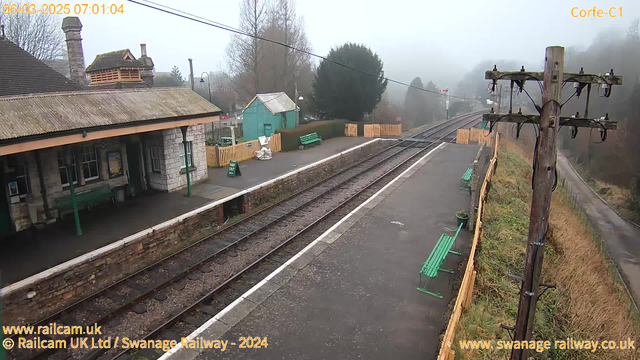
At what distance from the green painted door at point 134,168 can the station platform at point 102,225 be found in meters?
0.58

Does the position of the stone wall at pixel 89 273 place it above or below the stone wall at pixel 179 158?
below

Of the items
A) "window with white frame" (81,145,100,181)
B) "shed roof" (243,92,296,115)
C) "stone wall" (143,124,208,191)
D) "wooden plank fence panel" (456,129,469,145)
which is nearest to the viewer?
"window with white frame" (81,145,100,181)

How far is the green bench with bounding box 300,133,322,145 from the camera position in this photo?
982 inches

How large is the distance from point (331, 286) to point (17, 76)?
1353 centimetres

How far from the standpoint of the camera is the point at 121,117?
36.8 ft

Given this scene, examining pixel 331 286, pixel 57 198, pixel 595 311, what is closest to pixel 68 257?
pixel 57 198

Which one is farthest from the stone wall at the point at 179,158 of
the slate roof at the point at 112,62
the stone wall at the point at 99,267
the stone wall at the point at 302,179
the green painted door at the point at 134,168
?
the slate roof at the point at 112,62

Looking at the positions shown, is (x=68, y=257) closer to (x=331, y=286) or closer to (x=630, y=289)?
(x=331, y=286)

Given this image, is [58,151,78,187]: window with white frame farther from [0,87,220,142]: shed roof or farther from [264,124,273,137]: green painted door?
[264,124,273,137]: green painted door

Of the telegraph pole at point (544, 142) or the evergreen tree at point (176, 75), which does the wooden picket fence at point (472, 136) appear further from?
the evergreen tree at point (176, 75)

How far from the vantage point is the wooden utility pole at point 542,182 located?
170 inches

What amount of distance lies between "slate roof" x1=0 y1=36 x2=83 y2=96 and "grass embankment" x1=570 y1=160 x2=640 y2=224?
2803cm

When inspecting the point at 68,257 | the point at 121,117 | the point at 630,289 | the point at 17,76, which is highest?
the point at 17,76

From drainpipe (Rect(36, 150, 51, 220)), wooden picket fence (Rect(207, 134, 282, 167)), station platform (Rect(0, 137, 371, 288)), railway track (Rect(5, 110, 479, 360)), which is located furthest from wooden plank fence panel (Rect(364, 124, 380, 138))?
Result: drainpipe (Rect(36, 150, 51, 220))
